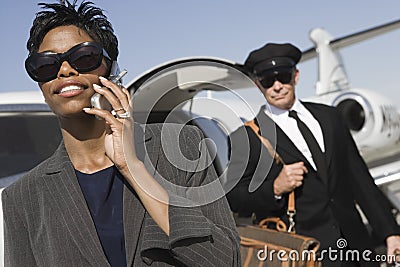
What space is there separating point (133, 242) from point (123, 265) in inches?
2.8

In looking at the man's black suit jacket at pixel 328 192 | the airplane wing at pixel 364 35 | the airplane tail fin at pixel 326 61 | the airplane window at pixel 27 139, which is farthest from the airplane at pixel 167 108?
the airplane tail fin at pixel 326 61

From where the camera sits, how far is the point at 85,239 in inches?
58.1

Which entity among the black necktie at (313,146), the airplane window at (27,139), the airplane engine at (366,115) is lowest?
the airplane engine at (366,115)

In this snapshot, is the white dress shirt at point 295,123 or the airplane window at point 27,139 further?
the airplane window at point 27,139

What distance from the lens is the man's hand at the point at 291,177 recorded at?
9.53ft

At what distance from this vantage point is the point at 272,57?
10.8 ft

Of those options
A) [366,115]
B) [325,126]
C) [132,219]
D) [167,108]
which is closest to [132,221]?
[132,219]

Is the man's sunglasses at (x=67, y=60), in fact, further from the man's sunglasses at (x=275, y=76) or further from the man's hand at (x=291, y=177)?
the man's sunglasses at (x=275, y=76)

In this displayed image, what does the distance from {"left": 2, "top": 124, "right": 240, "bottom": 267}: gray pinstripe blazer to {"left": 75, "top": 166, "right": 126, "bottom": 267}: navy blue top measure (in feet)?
0.07

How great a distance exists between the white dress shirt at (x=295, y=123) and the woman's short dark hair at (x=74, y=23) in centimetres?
156

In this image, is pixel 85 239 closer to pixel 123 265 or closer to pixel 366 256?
pixel 123 265

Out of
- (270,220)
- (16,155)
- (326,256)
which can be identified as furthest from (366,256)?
(16,155)

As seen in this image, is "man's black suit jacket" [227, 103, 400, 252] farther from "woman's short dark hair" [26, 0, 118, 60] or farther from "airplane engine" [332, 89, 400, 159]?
"airplane engine" [332, 89, 400, 159]

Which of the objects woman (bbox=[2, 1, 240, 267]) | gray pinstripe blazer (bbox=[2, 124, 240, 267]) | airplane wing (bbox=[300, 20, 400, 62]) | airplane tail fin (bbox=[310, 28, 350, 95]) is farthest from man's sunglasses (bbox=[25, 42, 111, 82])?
airplane tail fin (bbox=[310, 28, 350, 95])
